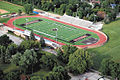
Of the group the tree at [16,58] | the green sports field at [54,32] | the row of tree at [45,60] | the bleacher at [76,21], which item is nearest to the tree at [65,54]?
the row of tree at [45,60]

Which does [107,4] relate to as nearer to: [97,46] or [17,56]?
[97,46]

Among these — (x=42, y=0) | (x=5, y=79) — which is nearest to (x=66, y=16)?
(x=42, y=0)

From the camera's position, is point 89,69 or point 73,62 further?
point 89,69

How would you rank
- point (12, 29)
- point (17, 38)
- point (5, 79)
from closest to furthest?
point (5, 79)
point (17, 38)
point (12, 29)

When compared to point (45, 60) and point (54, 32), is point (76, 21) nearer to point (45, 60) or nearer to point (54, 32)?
point (54, 32)

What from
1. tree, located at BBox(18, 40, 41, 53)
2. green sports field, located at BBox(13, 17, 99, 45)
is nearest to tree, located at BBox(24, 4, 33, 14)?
green sports field, located at BBox(13, 17, 99, 45)

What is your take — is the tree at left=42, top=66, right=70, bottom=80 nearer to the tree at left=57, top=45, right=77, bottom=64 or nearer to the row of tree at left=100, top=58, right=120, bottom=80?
the tree at left=57, top=45, right=77, bottom=64

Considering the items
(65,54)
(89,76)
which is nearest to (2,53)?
(65,54)
